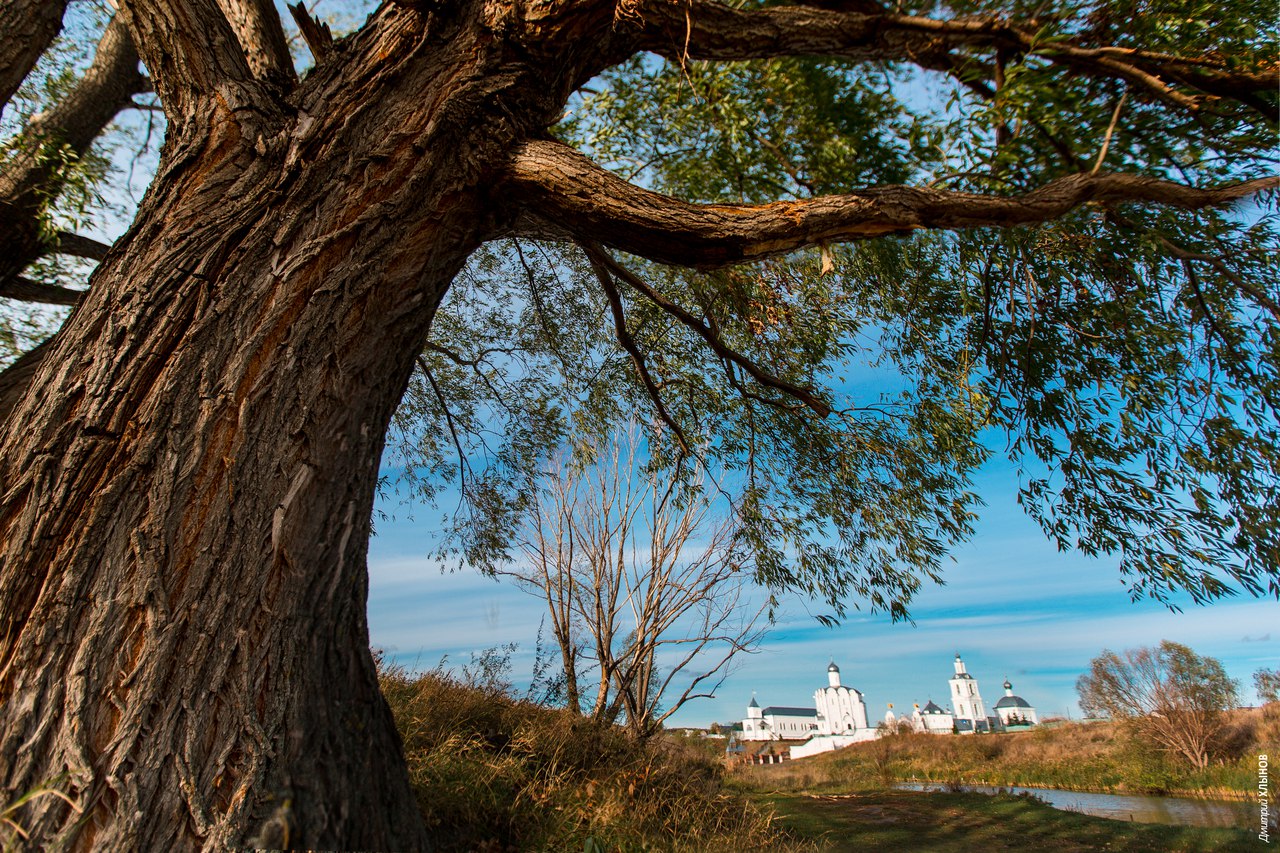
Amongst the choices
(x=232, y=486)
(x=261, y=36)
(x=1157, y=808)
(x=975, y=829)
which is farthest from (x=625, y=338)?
(x=1157, y=808)

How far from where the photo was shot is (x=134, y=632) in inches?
72.9

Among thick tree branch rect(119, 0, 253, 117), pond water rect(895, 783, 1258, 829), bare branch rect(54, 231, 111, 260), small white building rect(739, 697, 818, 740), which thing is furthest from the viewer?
small white building rect(739, 697, 818, 740)

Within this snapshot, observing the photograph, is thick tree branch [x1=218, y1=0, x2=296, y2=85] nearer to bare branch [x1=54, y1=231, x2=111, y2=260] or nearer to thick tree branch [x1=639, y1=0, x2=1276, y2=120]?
thick tree branch [x1=639, y1=0, x2=1276, y2=120]

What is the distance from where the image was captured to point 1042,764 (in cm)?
1434

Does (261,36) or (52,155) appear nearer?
(261,36)

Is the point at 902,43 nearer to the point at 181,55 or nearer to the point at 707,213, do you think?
the point at 707,213

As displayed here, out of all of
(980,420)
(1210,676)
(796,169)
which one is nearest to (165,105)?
(796,169)

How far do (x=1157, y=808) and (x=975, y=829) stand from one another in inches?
130

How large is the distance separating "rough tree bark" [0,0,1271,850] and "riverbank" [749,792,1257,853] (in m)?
5.78

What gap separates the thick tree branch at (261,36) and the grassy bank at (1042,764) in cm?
1180

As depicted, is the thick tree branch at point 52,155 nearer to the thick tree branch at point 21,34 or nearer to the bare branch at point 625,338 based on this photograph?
the thick tree branch at point 21,34

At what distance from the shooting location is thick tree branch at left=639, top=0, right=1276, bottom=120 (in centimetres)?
347

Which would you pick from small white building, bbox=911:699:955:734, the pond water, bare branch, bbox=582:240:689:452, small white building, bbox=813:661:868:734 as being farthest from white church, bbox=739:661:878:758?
bare branch, bbox=582:240:689:452

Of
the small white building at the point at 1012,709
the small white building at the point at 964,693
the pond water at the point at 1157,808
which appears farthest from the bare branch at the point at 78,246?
the small white building at the point at 964,693
